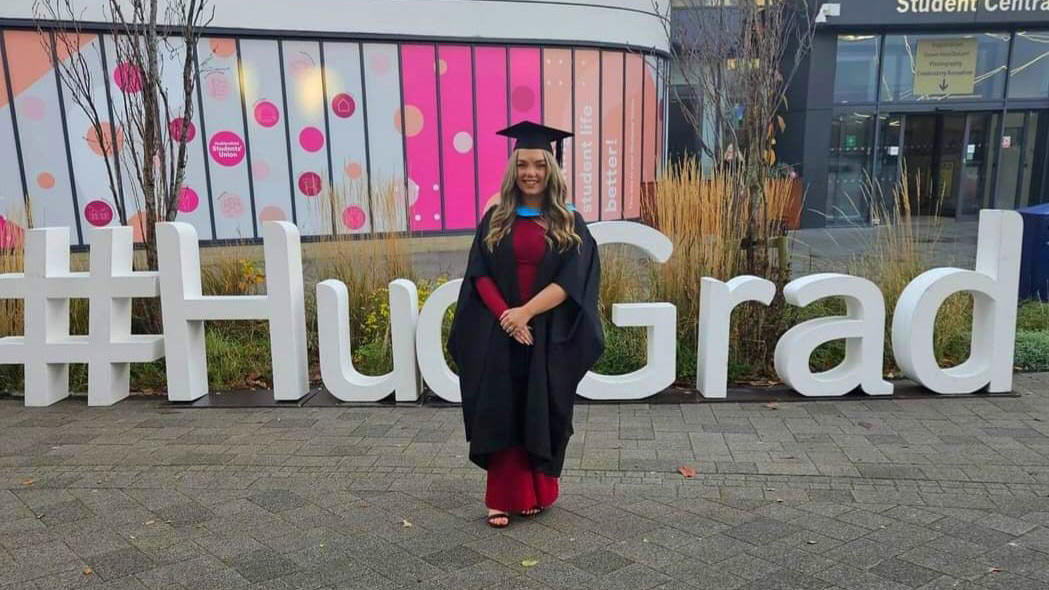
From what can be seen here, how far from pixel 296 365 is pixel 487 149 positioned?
738cm

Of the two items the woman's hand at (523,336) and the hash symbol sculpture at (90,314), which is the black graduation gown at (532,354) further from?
the hash symbol sculpture at (90,314)

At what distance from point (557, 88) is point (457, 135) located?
6.02 feet

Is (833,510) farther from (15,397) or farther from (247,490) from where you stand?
(15,397)

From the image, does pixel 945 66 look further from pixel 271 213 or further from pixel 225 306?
pixel 225 306

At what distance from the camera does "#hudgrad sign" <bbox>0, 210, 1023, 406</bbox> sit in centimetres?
461

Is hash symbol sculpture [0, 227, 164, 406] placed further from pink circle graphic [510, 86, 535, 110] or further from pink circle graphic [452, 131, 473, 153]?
pink circle graphic [510, 86, 535, 110]

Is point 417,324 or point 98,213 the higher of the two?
point 98,213

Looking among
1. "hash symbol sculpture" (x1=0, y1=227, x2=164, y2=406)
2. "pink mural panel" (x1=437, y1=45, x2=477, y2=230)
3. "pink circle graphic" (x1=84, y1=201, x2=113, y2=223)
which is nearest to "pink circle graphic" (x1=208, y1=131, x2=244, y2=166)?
"pink circle graphic" (x1=84, y1=201, x2=113, y2=223)

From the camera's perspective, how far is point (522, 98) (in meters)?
11.4

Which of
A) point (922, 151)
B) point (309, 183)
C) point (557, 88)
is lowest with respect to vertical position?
point (309, 183)

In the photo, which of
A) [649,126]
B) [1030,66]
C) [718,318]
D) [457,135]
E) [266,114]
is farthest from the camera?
[1030,66]

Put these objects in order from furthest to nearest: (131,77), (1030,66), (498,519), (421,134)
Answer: (1030,66) → (421,134) → (131,77) → (498,519)

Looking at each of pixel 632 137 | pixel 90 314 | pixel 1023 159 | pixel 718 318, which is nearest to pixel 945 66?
pixel 1023 159

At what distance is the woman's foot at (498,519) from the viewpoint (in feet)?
10.1
